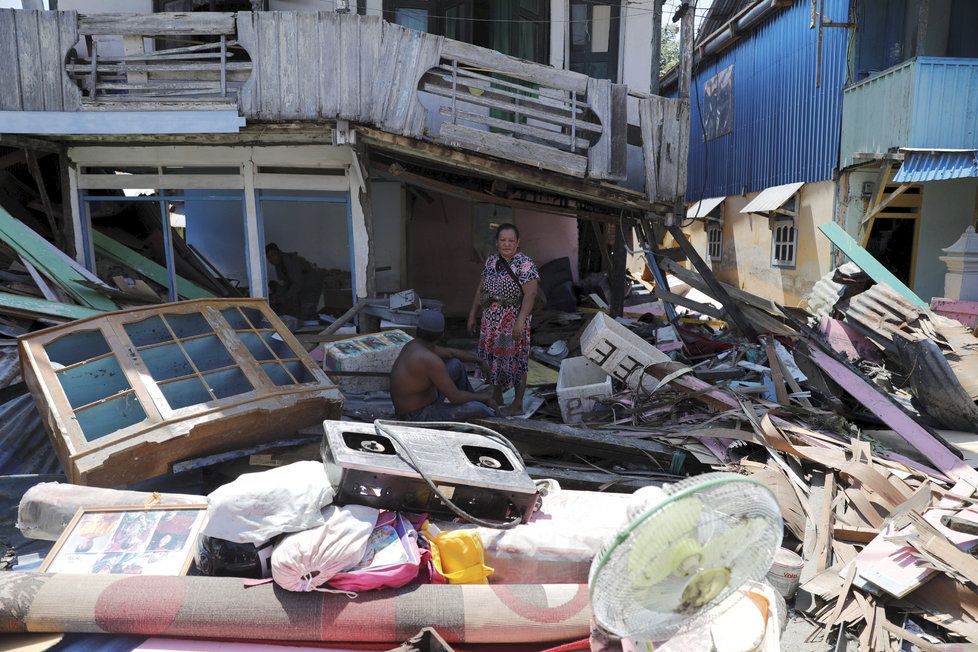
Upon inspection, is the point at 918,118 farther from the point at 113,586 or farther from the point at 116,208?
the point at 116,208

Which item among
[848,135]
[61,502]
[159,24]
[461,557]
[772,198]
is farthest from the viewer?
[772,198]

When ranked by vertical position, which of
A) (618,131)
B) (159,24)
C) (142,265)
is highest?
(159,24)

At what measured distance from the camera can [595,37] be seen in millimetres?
9539

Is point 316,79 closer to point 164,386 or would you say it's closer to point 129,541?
point 164,386

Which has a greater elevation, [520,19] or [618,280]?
[520,19]

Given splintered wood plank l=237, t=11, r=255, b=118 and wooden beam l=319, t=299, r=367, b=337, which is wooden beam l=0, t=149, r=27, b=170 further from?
wooden beam l=319, t=299, r=367, b=337

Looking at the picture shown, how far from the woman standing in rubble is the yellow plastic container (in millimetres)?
3038

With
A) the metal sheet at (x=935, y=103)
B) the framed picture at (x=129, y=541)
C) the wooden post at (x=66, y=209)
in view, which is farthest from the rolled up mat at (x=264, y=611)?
the metal sheet at (x=935, y=103)

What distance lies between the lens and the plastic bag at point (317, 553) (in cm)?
292

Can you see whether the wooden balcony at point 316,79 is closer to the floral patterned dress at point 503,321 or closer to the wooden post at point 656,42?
the wooden post at point 656,42

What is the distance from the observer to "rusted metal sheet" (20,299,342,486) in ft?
14.4

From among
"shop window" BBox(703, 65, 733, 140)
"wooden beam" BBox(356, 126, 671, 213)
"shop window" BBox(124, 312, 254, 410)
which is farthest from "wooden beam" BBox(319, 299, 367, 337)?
"shop window" BBox(703, 65, 733, 140)

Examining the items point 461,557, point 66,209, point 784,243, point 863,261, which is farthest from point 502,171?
point 784,243

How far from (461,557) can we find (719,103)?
17.5 meters
